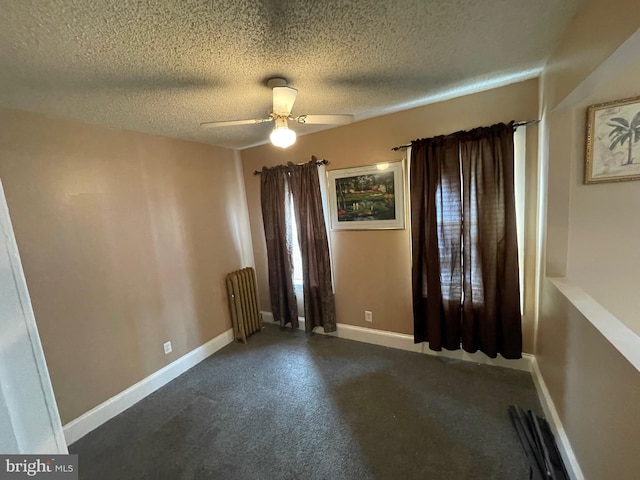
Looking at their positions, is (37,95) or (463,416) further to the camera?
(463,416)

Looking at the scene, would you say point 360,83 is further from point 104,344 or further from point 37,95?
point 104,344

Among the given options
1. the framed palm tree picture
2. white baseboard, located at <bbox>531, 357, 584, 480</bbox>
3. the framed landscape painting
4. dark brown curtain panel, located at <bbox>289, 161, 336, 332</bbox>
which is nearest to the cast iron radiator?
dark brown curtain panel, located at <bbox>289, 161, 336, 332</bbox>

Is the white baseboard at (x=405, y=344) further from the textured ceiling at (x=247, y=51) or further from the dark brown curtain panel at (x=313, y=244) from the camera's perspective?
the textured ceiling at (x=247, y=51)

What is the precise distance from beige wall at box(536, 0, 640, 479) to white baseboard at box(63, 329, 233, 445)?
3.03 meters

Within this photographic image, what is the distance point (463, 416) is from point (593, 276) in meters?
1.29

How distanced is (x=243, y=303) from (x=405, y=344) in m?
1.88

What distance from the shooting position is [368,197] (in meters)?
2.83

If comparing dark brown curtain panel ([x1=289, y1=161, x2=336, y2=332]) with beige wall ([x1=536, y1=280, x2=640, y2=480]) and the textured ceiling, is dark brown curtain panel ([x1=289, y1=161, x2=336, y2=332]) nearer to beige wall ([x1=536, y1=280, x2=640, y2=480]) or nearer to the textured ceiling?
the textured ceiling

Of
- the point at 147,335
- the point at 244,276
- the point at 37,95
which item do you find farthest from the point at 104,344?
the point at 37,95

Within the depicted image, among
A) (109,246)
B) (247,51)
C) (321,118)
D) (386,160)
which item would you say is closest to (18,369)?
(247,51)

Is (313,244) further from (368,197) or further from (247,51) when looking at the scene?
(247,51)

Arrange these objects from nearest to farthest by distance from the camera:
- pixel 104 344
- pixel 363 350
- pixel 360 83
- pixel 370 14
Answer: pixel 370 14, pixel 360 83, pixel 104 344, pixel 363 350

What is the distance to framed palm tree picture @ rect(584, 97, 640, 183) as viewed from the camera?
1.68m

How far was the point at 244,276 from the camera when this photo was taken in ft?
11.1
